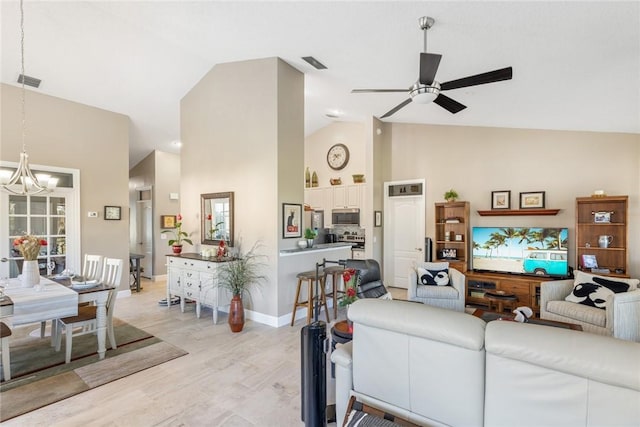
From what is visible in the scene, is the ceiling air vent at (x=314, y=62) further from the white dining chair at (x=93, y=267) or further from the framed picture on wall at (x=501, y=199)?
the white dining chair at (x=93, y=267)

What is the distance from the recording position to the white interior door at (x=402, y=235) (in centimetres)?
628

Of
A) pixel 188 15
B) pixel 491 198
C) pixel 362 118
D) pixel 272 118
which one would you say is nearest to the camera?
pixel 188 15

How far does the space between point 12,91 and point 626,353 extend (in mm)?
7214

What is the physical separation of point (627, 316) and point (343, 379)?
307 centimetres

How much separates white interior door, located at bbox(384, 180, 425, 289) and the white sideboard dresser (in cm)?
362

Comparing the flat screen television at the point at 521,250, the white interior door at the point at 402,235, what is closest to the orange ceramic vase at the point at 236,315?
the white interior door at the point at 402,235

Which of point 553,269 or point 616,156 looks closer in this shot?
point 616,156

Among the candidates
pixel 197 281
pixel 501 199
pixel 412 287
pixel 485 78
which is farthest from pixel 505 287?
pixel 197 281

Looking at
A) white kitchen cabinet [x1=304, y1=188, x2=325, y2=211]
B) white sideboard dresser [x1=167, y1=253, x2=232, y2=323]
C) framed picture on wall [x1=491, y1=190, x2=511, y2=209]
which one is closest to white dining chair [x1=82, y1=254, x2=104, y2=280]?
white sideboard dresser [x1=167, y1=253, x2=232, y2=323]

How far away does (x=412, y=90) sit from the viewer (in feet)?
9.79

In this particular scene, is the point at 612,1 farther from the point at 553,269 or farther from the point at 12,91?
the point at 12,91

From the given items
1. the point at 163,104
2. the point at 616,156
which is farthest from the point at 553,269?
the point at 163,104

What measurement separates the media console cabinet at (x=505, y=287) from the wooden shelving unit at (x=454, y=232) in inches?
11.6

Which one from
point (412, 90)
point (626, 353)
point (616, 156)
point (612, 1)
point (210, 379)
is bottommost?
point (210, 379)
